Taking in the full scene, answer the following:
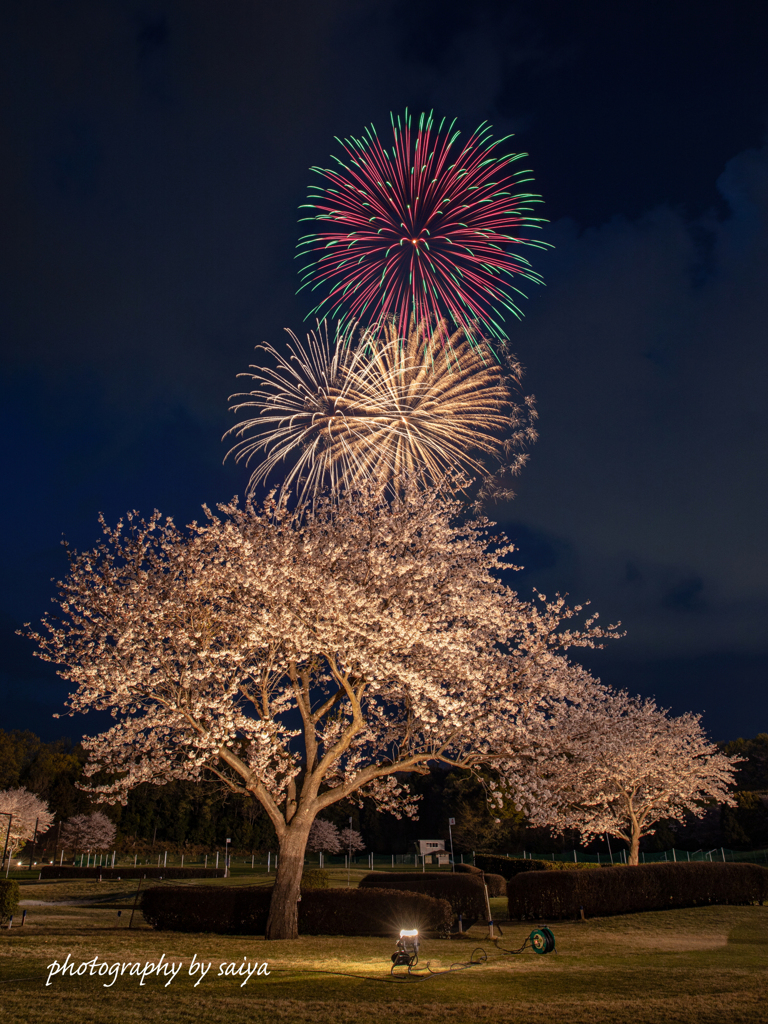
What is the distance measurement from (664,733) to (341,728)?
24.9 meters

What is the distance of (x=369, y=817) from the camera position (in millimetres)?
88375

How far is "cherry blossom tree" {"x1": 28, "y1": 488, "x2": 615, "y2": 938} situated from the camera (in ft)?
57.3

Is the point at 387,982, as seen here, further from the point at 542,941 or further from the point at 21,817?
the point at 21,817

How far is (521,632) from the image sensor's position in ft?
64.5

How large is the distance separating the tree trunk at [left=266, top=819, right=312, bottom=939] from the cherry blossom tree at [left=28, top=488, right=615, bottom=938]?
37 millimetres

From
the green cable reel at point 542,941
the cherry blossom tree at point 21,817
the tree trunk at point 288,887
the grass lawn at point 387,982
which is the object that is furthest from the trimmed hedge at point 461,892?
the cherry blossom tree at point 21,817

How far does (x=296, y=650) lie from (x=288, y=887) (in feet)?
20.3

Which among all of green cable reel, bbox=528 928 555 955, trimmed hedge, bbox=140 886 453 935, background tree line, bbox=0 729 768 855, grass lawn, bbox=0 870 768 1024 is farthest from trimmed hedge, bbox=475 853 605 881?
background tree line, bbox=0 729 768 855

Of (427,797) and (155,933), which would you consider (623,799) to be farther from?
(427,797)

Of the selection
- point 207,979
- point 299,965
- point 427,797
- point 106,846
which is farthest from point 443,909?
point 427,797

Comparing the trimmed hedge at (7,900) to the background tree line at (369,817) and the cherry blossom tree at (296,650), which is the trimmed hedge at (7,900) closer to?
the cherry blossom tree at (296,650)

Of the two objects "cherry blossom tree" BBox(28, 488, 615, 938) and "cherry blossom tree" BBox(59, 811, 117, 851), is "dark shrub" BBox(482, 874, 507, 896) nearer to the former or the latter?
"cherry blossom tree" BBox(28, 488, 615, 938)

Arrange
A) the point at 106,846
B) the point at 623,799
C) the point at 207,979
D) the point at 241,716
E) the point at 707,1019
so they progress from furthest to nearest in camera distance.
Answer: the point at 106,846
the point at 623,799
the point at 241,716
the point at 207,979
the point at 707,1019

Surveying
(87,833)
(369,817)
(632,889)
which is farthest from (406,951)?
(369,817)
